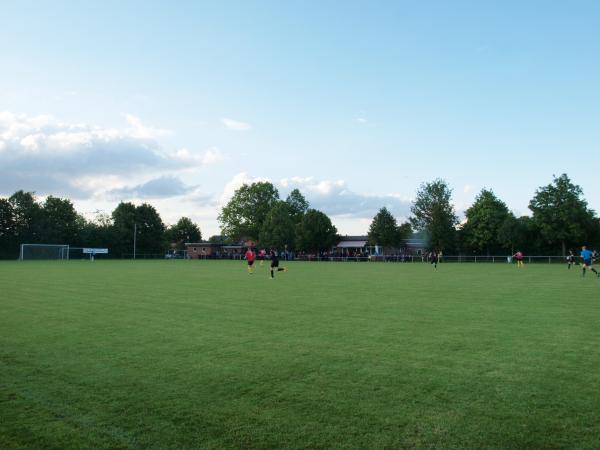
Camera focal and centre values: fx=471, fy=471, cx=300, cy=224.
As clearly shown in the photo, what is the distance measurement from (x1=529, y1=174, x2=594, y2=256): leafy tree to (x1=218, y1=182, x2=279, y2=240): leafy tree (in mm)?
56405

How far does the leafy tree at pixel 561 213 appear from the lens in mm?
64938

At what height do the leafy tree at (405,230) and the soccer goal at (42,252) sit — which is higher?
the leafy tree at (405,230)

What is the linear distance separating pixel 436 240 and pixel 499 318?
2630 inches

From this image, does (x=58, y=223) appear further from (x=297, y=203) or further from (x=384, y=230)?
(x=384, y=230)

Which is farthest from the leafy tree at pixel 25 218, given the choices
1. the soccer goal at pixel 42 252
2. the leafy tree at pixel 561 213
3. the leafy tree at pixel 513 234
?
the leafy tree at pixel 561 213

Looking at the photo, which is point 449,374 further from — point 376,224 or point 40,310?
point 376,224

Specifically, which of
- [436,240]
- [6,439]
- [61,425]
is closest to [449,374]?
[61,425]

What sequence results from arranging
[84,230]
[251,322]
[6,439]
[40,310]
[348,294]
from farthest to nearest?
[84,230]
[348,294]
[40,310]
[251,322]
[6,439]

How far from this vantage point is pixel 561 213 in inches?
2581

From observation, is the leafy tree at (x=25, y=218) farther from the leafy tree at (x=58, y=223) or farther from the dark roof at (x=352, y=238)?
the dark roof at (x=352, y=238)

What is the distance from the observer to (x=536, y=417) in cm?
479

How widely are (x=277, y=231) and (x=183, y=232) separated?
80.2 meters

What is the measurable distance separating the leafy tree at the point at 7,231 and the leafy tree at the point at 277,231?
147ft

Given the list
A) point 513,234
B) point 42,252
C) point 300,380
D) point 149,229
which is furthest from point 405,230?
point 300,380
